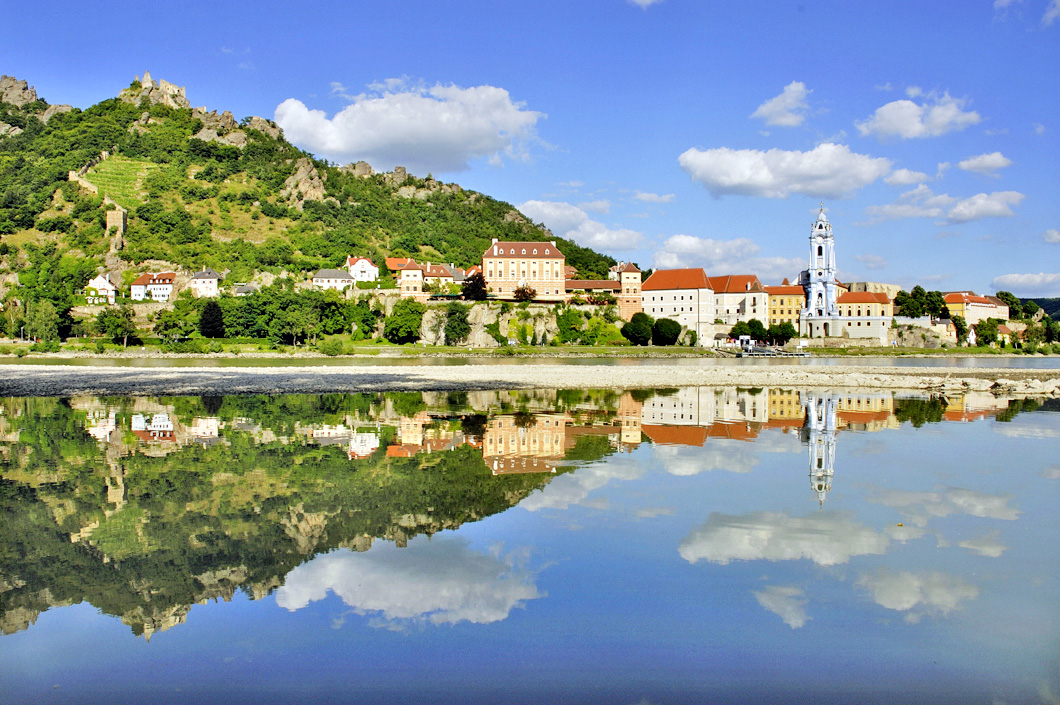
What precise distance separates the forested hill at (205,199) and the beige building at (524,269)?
20874 millimetres

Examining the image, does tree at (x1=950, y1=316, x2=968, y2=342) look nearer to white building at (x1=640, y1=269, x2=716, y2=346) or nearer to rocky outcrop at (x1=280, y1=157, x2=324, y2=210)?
→ white building at (x1=640, y1=269, x2=716, y2=346)

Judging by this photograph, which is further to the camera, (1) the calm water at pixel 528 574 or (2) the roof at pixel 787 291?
(2) the roof at pixel 787 291

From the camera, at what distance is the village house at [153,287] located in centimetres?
7681

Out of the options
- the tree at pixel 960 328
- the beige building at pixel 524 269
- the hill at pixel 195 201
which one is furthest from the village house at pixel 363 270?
the tree at pixel 960 328

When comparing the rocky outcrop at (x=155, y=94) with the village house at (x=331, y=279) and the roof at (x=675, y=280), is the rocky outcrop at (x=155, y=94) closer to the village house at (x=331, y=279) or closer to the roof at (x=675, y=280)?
the village house at (x=331, y=279)

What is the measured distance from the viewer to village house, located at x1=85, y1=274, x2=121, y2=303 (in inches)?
2923

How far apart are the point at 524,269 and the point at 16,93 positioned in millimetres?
113977

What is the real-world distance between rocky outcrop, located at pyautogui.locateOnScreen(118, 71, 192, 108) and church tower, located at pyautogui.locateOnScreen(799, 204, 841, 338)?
108m

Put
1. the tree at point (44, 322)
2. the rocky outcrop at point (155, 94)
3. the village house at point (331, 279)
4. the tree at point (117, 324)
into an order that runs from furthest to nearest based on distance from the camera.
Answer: the rocky outcrop at point (155, 94)
the village house at point (331, 279)
the tree at point (117, 324)
the tree at point (44, 322)

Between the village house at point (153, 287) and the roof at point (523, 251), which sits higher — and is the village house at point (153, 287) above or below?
below

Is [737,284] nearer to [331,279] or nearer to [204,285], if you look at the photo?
[331,279]

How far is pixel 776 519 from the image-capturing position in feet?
26.8

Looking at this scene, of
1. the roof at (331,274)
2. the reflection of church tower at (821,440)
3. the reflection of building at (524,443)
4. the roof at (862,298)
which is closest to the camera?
the reflection of church tower at (821,440)

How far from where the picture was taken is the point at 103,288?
76.3 meters
